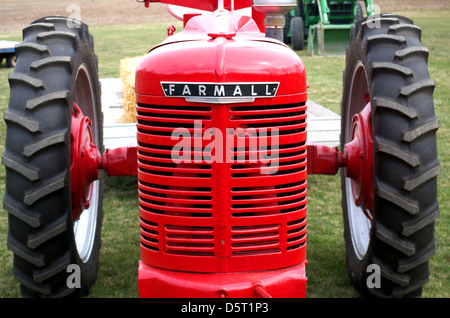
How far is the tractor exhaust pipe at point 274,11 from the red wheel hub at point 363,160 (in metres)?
0.69

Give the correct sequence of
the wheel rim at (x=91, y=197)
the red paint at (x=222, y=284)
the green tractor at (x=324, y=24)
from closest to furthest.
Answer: the red paint at (x=222, y=284), the wheel rim at (x=91, y=197), the green tractor at (x=324, y=24)

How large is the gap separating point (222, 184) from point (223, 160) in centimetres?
11

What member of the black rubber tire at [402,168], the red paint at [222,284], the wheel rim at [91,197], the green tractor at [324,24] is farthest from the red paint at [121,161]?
the green tractor at [324,24]

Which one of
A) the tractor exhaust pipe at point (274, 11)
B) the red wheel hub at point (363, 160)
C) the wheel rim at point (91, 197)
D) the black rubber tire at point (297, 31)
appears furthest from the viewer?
the black rubber tire at point (297, 31)

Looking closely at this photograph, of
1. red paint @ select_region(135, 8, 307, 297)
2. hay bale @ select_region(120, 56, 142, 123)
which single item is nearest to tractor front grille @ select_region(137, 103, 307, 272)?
red paint @ select_region(135, 8, 307, 297)

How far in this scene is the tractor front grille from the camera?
2.76 metres

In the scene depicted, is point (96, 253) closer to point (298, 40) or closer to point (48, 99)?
point (48, 99)

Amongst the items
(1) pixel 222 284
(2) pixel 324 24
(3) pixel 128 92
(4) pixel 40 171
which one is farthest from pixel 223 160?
(2) pixel 324 24

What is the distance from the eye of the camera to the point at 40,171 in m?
3.17

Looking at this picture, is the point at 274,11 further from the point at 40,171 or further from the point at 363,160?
the point at 40,171

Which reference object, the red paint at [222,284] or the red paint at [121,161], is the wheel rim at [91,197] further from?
the red paint at [222,284]

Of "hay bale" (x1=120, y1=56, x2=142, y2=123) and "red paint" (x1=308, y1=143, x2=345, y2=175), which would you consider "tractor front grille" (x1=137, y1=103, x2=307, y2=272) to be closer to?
"red paint" (x1=308, y1=143, x2=345, y2=175)

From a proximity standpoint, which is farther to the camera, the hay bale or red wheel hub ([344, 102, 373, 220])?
the hay bale

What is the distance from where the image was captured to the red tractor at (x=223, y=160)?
2.77 metres
